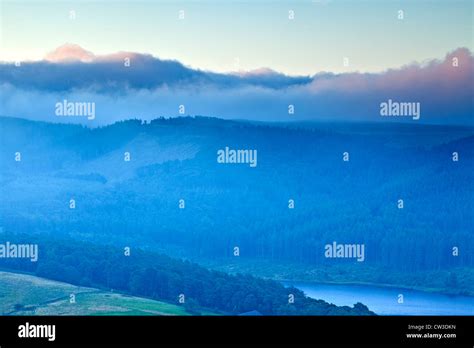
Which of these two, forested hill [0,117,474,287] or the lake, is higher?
forested hill [0,117,474,287]

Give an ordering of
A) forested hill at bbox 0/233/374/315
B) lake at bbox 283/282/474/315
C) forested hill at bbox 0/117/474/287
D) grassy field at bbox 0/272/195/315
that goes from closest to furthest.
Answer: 1. grassy field at bbox 0/272/195/315
2. forested hill at bbox 0/233/374/315
3. lake at bbox 283/282/474/315
4. forested hill at bbox 0/117/474/287

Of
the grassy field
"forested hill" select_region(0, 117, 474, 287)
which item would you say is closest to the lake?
"forested hill" select_region(0, 117, 474, 287)

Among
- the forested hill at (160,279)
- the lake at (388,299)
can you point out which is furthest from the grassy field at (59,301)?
the lake at (388,299)

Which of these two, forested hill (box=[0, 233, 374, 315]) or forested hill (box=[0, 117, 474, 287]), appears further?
forested hill (box=[0, 117, 474, 287])

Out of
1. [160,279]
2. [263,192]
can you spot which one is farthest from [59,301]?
[263,192]

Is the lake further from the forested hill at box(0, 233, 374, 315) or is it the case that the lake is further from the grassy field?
the grassy field

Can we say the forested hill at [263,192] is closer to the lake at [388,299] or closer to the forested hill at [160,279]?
the forested hill at [160,279]
